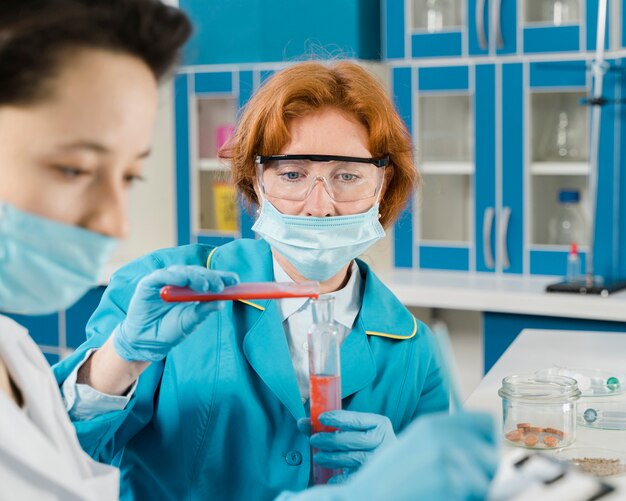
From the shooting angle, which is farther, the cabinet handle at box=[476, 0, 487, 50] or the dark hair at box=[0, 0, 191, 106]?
the cabinet handle at box=[476, 0, 487, 50]

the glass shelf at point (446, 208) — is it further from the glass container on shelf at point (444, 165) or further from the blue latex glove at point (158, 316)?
the blue latex glove at point (158, 316)

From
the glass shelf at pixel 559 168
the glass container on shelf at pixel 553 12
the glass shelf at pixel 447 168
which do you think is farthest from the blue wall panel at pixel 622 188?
the glass shelf at pixel 447 168

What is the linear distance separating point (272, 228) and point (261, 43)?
2.31m

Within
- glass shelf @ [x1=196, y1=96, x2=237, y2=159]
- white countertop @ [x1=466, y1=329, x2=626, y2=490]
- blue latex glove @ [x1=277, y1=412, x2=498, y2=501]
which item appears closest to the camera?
blue latex glove @ [x1=277, y1=412, x2=498, y2=501]

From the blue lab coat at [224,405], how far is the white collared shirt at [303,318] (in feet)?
0.12

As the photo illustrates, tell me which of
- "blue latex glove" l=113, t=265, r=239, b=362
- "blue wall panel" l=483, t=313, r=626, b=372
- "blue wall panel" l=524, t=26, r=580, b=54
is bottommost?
"blue wall panel" l=483, t=313, r=626, b=372

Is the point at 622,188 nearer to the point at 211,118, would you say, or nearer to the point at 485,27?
the point at 485,27

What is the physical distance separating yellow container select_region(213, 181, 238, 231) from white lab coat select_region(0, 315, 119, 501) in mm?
2838

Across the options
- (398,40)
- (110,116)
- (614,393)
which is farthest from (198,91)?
(110,116)

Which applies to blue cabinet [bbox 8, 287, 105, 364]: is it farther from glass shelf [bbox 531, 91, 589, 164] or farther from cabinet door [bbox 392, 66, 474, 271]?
glass shelf [bbox 531, 91, 589, 164]

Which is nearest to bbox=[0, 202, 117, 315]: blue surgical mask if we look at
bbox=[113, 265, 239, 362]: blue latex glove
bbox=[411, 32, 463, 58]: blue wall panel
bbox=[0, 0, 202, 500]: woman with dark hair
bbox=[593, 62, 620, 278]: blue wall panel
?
bbox=[0, 0, 202, 500]: woman with dark hair

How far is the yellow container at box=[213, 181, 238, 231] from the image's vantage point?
407 cm

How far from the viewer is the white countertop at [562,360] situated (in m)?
1.73

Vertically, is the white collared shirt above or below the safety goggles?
below
